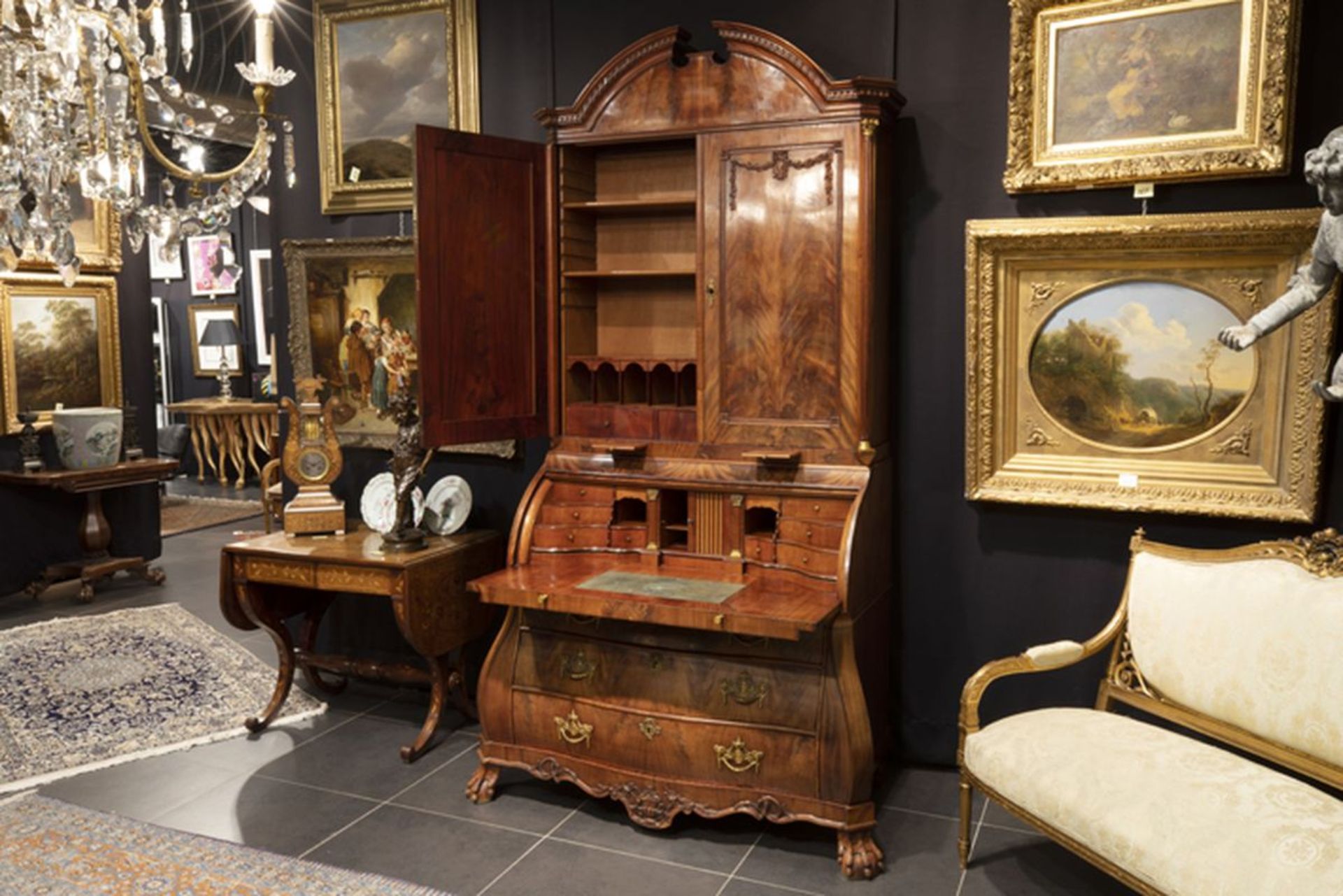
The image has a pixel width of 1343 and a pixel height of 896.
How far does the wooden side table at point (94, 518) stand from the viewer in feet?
21.1

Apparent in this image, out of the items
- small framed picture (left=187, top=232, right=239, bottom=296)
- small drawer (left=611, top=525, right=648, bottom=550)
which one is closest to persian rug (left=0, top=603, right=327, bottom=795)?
small drawer (left=611, top=525, right=648, bottom=550)

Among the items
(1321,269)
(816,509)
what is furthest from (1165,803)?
(1321,269)

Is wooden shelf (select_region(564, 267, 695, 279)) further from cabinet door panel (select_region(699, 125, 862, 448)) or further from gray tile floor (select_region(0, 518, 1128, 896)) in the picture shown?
gray tile floor (select_region(0, 518, 1128, 896))

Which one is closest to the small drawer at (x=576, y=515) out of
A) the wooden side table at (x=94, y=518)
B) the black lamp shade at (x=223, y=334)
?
the wooden side table at (x=94, y=518)

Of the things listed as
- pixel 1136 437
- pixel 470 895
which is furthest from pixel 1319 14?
→ pixel 470 895

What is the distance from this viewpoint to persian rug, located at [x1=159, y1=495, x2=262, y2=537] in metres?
9.10

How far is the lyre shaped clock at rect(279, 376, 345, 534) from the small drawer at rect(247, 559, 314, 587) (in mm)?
212

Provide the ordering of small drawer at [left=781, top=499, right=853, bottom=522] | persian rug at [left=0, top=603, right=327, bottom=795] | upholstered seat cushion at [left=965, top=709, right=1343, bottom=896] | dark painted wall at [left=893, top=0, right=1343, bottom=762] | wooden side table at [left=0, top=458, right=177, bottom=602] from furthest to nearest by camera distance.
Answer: wooden side table at [left=0, top=458, right=177, bottom=602] → persian rug at [left=0, top=603, right=327, bottom=795] → dark painted wall at [left=893, top=0, right=1343, bottom=762] → small drawer at [left=781, top=499, right=853, bottom=522] → upholstered seat cushion at [left=965, top=709, right=1343, bottom=896]

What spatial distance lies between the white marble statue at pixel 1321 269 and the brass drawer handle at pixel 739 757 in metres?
1.85

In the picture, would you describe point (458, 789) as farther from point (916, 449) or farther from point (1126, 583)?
point (1126, 583)

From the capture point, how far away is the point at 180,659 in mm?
5391

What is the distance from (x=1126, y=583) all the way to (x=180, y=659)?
4.47 meters

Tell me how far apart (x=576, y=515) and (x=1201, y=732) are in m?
2.15

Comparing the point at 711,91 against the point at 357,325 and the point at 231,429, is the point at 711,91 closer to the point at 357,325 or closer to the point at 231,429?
the point at 357,325
